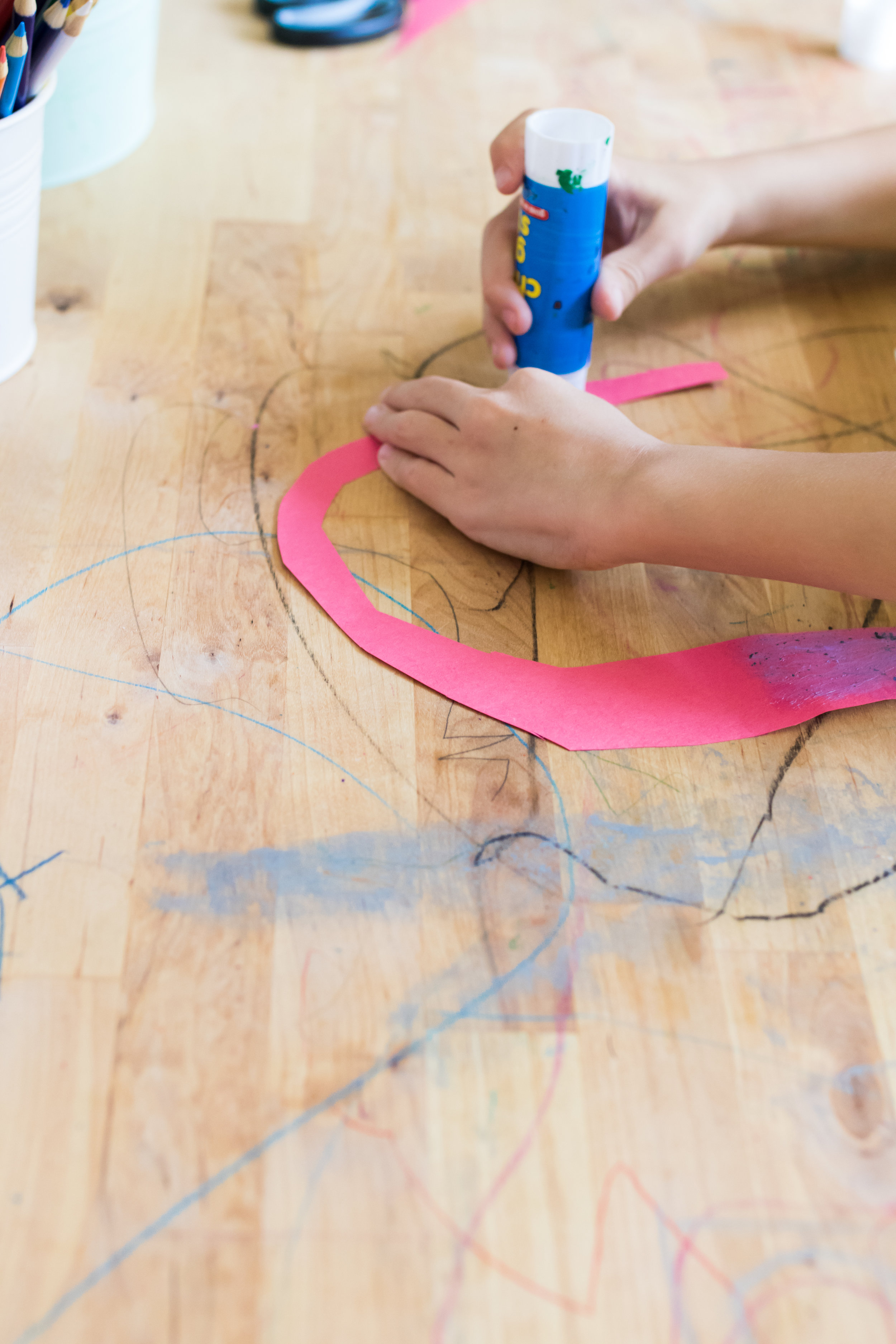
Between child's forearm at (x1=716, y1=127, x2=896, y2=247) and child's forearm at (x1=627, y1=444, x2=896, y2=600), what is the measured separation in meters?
0.38

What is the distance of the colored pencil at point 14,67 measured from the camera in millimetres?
713

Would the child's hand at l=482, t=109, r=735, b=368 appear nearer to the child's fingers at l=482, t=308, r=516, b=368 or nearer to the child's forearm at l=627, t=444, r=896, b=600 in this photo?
the child's fingers at l=482, t=308, r=516, b=368

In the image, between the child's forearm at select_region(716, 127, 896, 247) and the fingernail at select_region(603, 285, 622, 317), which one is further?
the child's forearm at select_region(716, 127, 896, 247)

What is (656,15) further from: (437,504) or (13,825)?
(13,825)

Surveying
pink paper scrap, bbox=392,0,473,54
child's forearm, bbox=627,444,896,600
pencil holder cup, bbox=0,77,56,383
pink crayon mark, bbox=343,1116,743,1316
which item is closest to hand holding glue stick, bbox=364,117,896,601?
child's forearm, bbox=627,444,896,600

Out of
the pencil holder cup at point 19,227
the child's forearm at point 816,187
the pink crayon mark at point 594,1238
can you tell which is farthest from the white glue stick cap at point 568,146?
the pink crayon mark at point 594,1238

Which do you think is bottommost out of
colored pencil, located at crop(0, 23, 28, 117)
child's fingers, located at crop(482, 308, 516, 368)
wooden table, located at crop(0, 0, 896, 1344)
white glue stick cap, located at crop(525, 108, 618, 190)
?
wooden table, located at crop(0, 0, 896, 1344)

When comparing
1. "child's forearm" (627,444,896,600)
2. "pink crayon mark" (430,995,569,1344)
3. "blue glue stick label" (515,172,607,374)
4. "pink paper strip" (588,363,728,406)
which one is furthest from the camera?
"pink paper strip" (588,363,728,406)

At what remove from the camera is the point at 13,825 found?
2.11 feet

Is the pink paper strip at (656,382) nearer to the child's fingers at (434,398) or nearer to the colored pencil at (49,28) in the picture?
the child's fingers at (434,398)

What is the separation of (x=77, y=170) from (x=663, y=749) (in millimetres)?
879

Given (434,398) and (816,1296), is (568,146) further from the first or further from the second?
(816,1296)

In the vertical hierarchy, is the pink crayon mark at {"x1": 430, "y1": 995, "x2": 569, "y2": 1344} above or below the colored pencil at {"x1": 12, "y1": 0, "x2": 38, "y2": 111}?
below

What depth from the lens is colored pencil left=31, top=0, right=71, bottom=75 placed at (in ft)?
2.37
